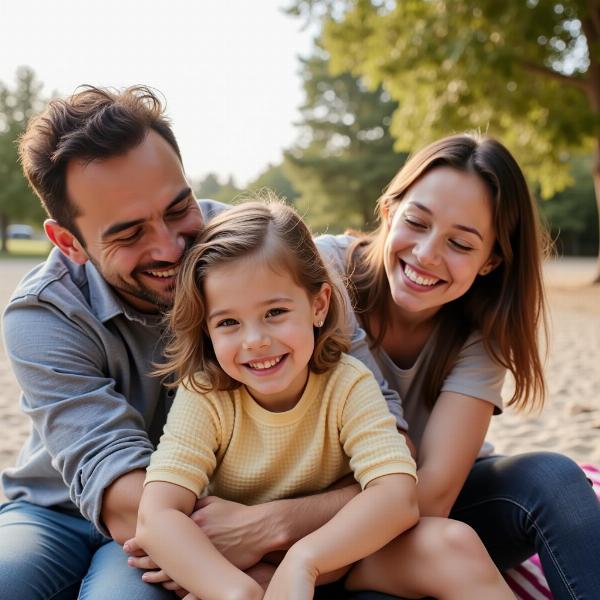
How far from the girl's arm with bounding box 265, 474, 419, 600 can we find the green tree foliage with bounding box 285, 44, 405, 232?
28.1 meters

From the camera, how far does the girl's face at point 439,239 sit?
2350 millimetres

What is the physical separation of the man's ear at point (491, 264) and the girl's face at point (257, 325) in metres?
0.93

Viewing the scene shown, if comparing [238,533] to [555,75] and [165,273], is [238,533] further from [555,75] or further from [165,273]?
[555,75]

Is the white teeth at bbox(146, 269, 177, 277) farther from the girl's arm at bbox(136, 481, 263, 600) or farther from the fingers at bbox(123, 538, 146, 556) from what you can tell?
the fingers at bbox(123, 538, 146, 556)

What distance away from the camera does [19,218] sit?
115 feet

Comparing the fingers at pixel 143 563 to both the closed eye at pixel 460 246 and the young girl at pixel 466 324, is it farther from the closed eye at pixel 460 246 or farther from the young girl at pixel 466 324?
the closed eye at pixel 460 246

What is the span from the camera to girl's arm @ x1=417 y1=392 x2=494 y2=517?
2.09m

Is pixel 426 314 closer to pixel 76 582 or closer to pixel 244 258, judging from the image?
pixel 244 258

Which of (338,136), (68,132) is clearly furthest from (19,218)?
(68,132)

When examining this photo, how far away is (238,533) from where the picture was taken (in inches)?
72.4

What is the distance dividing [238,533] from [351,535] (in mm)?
333

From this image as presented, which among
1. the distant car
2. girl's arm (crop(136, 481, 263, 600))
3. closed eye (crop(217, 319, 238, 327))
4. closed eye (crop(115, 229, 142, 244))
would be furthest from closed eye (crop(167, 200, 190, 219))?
the distant car

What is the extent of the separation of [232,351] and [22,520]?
101cm

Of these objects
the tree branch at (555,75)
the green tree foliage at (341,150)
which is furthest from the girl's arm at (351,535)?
the green tree foliage at (341,150)
